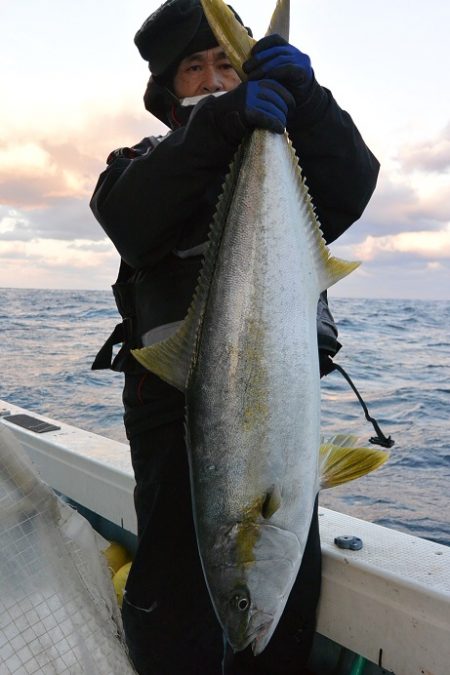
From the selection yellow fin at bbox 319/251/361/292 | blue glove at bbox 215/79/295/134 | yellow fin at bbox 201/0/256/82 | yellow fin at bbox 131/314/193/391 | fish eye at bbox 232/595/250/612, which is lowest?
fish eye at bbox 232/595/250/612

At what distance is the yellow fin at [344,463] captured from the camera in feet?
5.83

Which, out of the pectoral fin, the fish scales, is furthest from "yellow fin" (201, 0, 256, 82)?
the pectoral fin

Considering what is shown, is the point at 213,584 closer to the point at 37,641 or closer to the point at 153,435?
the point at 37,641

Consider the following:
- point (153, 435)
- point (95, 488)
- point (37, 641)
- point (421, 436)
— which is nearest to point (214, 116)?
point (153, 435)

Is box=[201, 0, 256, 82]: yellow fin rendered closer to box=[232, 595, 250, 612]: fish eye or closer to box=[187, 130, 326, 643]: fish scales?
box=[187, 130, 326, 643]: fish scales

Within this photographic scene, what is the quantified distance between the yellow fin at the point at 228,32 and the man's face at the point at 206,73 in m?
0.62

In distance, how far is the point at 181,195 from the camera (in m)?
1.97

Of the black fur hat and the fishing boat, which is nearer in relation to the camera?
the fishing boat

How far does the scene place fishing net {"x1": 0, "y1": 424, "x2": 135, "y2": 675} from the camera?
1.70 metres

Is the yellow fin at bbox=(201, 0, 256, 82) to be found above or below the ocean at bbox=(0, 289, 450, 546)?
above

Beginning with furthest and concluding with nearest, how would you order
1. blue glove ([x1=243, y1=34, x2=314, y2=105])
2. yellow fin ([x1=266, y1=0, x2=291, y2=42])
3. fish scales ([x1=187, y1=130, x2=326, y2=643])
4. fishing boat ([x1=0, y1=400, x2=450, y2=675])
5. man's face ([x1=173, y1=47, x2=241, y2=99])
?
1. man's face ([x1=173, y1=47, x2=241, y2=99])
2. fishing boat ([x1=0, y1=400, x2=450, y2=675])
3. yellow fin ([x1=266, y1=0, x2=291, y2=42])
4. blue glove ([x1=243, y1=34, x2=314, y2=105])
5. fish scales ([x1=187, y1=130, x2=326, y2=643])

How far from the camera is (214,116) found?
1.83 metres

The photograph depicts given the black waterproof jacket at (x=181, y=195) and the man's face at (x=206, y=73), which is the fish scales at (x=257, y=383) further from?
the man's face at (x=206, y=73)

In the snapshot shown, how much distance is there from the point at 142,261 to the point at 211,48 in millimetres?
952
